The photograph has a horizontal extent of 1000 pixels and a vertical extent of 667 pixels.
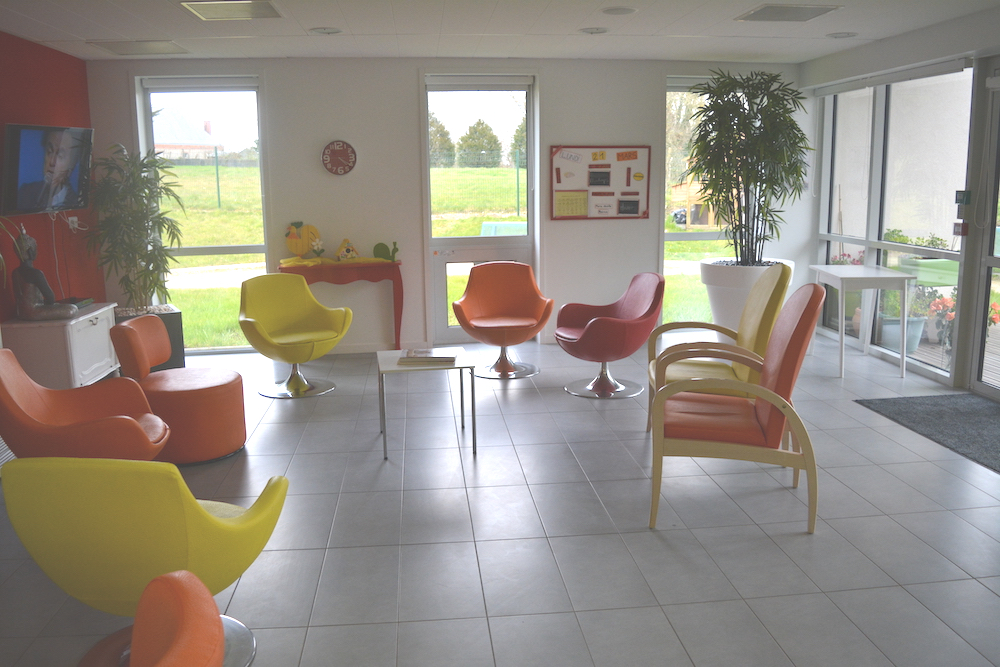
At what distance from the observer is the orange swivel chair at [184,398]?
4.25m

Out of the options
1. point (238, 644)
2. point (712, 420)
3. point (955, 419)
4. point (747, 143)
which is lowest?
point (238, 644)

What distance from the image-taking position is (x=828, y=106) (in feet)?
24.0

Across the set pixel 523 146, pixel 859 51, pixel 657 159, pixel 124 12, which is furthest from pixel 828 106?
pixel 124 12

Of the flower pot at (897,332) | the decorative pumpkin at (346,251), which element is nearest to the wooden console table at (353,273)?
the decorative pumpkin at (346,251)

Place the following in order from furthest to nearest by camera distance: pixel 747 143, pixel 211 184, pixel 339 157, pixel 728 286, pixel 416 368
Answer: pixel 211 184, pixel 339 157, pixel 728 286, pixel 747 143, pixel 416 368

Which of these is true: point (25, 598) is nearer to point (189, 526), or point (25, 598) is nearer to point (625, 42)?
point (189, 526)

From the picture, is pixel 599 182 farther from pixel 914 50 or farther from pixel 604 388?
pixel 914 50

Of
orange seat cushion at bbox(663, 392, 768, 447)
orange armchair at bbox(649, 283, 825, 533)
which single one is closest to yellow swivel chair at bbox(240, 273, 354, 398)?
orange seat cushion at bbox(663, 392, 768, 447)

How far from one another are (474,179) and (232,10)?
115 inches

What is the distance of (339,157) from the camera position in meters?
6.95

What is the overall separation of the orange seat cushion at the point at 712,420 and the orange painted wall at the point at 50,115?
178 inches

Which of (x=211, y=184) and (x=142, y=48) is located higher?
(x=142, y=48)

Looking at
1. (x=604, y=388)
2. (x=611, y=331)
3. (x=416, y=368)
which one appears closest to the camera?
(x=416, y=368)

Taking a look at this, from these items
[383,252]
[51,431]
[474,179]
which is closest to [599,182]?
[474,179]
